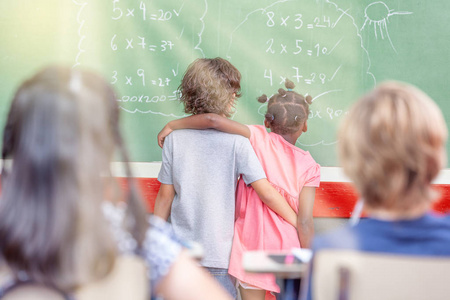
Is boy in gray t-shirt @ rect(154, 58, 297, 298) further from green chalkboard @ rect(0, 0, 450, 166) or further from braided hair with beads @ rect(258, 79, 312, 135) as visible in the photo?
green chalkboard @ rect(0, 0, 450, 166)

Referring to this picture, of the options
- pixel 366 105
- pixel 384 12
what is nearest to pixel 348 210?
pixel 384 12

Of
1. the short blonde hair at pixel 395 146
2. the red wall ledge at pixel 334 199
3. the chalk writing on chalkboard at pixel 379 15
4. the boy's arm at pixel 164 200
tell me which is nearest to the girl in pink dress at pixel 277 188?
the boy's arm at pixel 164 200

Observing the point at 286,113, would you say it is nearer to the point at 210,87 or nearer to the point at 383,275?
the point at 210,87

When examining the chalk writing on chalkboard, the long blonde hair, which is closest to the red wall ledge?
the chalk writing on chalkboard

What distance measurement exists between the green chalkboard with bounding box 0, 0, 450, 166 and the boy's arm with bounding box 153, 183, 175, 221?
578 mm

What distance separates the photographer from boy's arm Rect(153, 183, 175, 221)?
219cm

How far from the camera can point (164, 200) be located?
2.20 metres

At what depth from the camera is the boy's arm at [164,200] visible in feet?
7.18

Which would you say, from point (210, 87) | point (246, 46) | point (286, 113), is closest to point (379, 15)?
point (246, 46)

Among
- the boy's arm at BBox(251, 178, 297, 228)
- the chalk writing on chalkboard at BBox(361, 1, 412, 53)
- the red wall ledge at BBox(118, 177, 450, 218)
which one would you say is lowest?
the red wall ledge at BBox(118, 177, 450, 218)

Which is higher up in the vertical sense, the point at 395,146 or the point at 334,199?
the point at 395,146

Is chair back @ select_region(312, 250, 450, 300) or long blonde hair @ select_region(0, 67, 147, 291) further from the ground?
long blonde hair @ select_region(0, 67, 147, 291)

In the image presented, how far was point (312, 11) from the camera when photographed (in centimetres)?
267

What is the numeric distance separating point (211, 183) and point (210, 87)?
0.41 metres
